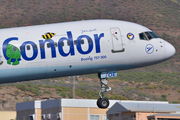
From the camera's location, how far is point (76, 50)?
100 feet

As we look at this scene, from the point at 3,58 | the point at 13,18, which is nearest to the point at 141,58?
the point at 3,58

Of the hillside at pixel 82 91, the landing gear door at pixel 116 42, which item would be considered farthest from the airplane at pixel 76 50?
the hillside at pixel 82 91

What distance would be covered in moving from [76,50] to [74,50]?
0.18 meters

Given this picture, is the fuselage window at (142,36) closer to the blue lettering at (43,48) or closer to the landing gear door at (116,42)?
the landing gear door at (116,42)

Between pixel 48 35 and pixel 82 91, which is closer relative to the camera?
pixel 48 35

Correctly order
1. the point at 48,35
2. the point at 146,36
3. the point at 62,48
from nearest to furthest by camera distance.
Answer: the point at 62,48 < the point at 48,35 < the point at 146,36

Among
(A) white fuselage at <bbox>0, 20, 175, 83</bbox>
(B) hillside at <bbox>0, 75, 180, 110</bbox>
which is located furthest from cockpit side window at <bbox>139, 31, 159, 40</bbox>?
(B) hillside at <bbox>0, 75, 180, 110</bbox>

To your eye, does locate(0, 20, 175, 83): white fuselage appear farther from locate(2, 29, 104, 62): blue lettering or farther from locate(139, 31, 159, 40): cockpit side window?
locate(139, 31, 159, 40): cockpit side window

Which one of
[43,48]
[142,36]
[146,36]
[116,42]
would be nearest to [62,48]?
[43,48]

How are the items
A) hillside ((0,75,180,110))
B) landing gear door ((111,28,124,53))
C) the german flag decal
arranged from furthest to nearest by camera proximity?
hillside ((0,75,180,110))
landing gear door ((111,28,124,53))
the german flag decal

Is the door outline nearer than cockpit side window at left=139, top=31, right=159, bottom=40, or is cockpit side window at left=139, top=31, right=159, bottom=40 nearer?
the door outline

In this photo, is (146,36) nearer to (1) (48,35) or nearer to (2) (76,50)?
(2) (76,50)

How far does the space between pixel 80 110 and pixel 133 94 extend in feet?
168

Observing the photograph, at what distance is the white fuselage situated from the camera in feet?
98.2
